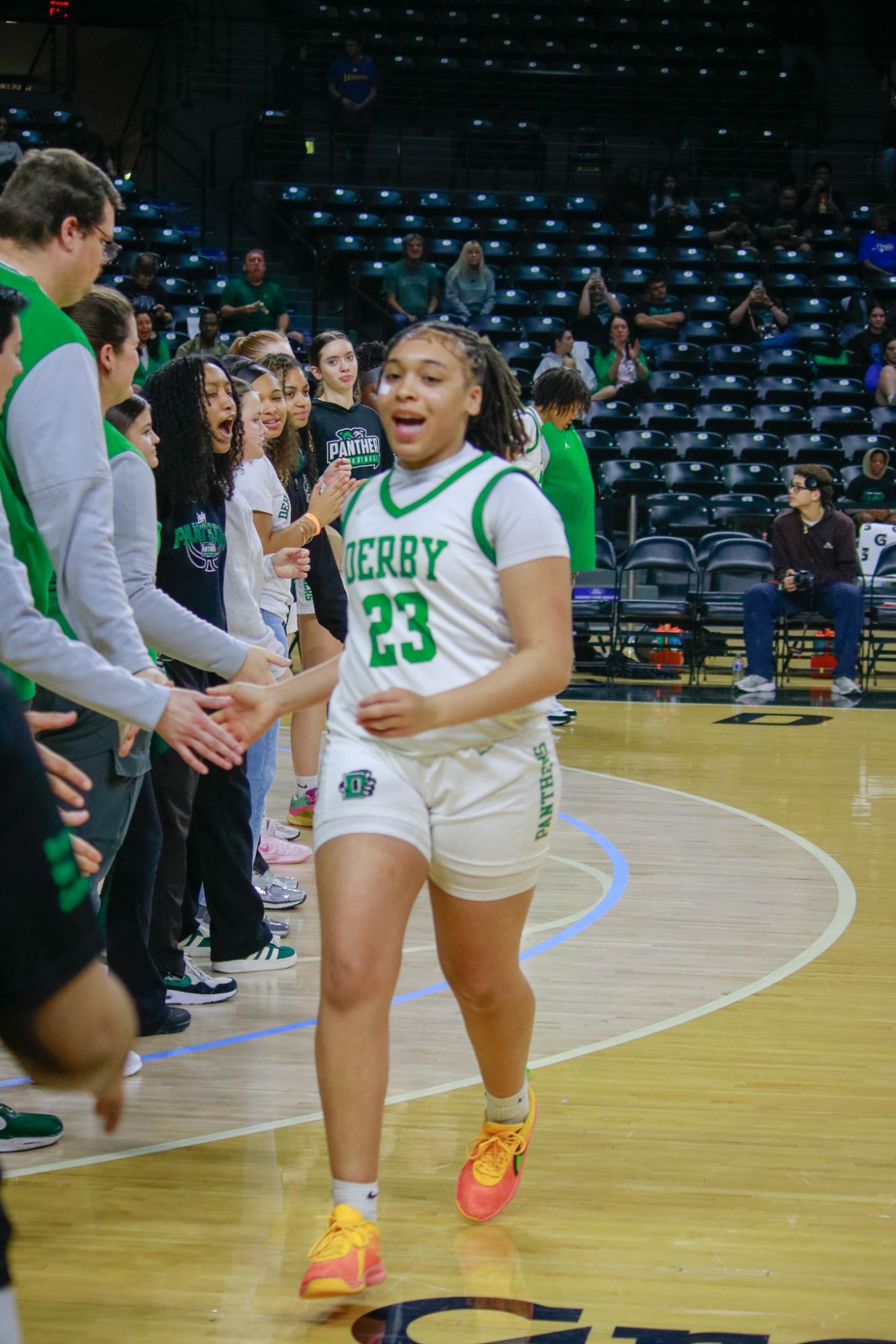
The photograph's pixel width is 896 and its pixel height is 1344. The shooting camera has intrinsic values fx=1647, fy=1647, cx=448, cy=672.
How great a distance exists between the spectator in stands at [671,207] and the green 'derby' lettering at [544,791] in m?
14.8

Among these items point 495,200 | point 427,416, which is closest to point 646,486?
point 495,200

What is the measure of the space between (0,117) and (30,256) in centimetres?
1366

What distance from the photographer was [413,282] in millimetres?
14789

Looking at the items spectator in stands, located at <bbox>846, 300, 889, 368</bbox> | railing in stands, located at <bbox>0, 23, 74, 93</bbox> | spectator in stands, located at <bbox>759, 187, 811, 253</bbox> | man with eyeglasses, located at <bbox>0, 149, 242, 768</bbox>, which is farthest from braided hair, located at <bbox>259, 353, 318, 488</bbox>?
railing in stands, located at <bbox>0, 23, 74, 93</bbox>

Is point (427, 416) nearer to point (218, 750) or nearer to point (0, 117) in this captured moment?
point (218, 750)

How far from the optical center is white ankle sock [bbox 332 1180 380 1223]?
8.48 ft

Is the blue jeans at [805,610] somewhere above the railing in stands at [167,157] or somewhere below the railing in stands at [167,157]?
below

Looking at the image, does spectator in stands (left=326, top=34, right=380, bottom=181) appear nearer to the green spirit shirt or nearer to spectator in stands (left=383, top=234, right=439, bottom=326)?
spectator in stands (left=383, top=234, right=439, bottom=326)

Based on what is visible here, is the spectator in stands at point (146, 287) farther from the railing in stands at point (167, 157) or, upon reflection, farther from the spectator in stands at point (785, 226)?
the spectator in stands at point (785, 226)

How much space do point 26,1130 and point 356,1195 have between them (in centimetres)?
103

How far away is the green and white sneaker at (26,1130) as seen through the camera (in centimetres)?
330

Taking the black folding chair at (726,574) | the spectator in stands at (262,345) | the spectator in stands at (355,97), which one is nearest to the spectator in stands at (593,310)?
the black folding chair at (726,574)

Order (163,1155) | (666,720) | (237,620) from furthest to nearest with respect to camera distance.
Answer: (666,720) < (237,620) < (163,1155)

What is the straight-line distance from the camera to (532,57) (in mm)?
18625
